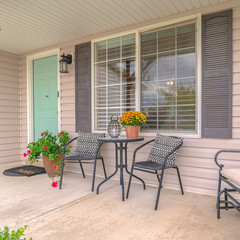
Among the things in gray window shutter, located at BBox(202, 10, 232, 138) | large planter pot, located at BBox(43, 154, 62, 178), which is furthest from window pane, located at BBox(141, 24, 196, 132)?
large planter pot, located at BBox(43, 154, 62, 178)

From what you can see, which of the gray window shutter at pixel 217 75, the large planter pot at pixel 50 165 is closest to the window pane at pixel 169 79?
the gray window shutter at pixel 217 75

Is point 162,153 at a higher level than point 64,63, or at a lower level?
lower

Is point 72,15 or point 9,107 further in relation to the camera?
point 9,107

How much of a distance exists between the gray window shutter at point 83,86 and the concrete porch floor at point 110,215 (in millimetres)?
1176

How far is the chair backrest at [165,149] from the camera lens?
8.84 ft

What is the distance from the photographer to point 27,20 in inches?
128

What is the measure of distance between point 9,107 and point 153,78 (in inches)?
123

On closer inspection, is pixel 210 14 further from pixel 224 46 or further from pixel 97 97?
pixel 97 97

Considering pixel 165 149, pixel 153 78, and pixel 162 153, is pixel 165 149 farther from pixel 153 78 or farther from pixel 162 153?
pixel 153 78

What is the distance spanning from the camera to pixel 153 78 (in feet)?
10.8

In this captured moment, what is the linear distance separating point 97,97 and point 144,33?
1.25 m

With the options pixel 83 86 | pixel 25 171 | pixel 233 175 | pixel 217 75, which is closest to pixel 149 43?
pixel 217 75

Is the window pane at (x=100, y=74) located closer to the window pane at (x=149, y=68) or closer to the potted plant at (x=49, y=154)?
the window pane at (x=149, y=68)

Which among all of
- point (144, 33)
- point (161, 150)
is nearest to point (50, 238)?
point (161, 150)
